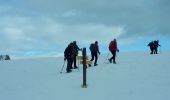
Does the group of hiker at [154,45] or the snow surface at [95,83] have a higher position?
the group of hiker at [154,45]

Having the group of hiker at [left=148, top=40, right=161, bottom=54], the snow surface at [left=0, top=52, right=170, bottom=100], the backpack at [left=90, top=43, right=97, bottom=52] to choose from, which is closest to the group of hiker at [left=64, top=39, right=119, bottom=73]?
the backpack at [left=90, top=43, right=97, bottom=52]

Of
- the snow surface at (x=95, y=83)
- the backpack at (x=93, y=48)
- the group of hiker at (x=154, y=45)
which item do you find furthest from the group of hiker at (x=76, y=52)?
the group of hiker at (x=154, y=45)

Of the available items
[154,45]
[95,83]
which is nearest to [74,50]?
[95,83]

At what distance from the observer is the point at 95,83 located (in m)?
19.8

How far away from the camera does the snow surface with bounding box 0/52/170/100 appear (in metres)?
16.8

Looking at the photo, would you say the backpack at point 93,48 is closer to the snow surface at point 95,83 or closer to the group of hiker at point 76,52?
the group of hiker at point 76,52

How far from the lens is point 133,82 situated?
1909 cm

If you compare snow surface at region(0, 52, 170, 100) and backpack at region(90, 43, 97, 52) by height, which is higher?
backpack at region(90, 43, 97, 52)

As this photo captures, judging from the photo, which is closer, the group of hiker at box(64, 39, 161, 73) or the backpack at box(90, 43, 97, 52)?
the group of hiker at box(64, 39, 161, 73)

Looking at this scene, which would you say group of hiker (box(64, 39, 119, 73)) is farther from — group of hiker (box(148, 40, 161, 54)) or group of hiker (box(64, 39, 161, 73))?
group of hiker (box(148, 40, 161, 54))

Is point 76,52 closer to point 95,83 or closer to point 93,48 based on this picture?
point 93,48

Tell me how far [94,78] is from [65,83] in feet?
5.00

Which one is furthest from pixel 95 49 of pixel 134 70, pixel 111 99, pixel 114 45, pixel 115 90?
pixel 111 99

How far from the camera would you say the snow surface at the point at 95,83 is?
16.8 meters
